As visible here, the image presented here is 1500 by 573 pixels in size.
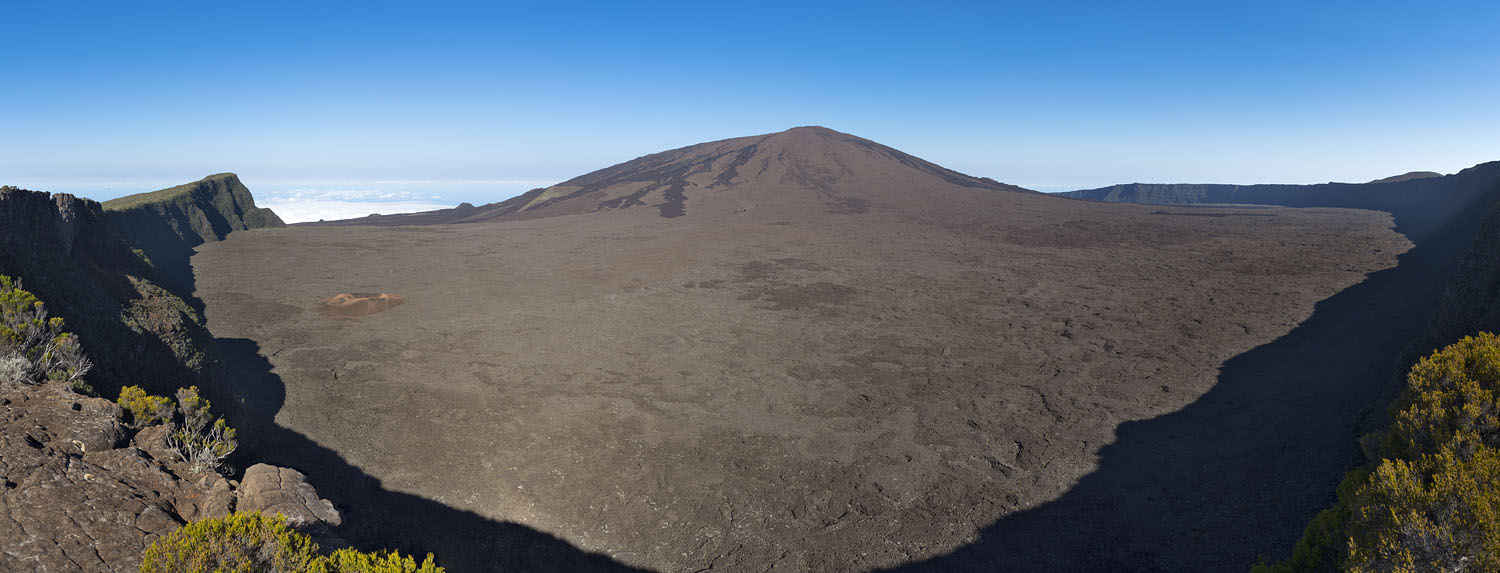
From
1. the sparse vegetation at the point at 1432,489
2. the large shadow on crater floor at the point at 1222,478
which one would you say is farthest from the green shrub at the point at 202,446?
the sparse vegetation at the point at 1432,489

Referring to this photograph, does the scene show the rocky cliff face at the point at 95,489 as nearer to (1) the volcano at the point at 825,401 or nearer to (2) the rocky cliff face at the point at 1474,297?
(1) the volcano at the point at 825,401

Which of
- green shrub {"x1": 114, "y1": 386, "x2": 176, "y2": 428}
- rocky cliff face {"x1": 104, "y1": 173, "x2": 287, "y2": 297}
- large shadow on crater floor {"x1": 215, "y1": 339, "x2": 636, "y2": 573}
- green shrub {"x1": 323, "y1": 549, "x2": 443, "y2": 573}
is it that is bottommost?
large shadow on crater floor {"x1": 215, "y1": 339, "x2": 636, "y2": 573}

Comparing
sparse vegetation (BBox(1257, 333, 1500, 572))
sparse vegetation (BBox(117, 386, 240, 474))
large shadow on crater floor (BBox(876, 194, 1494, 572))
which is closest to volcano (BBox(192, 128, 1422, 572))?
large shadow on crater floor (BBox(876, 194, 1494, 572))

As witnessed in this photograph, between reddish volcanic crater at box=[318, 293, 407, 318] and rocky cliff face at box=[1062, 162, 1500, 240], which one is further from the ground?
rocky cliff face at box=[1062, 162, 1500, 240]

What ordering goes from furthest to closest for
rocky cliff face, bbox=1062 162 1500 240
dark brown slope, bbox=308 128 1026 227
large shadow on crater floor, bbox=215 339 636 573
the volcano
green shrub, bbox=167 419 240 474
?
1. dark brown slope, bbox=308 128 1026 227
2. rocky cliff face, bbox=1062 162 1500 240
3. the volcano
4. large shadow on crater floor, bbox=215 339 636 573
5. green shrub, bbox=167 419 240 474

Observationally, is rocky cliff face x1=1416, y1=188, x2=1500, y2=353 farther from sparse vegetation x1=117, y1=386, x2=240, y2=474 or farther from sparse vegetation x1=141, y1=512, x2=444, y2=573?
sparse vegetation x1=117, y1=386, x2=240, y2=474

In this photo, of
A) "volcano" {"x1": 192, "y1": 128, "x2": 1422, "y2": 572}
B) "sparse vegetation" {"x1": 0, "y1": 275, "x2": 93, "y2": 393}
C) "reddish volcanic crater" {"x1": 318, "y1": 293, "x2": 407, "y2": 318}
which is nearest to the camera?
"sparse vegetation" {"x1": 0, "y1": 275, "x2": 93, "y2": 393}

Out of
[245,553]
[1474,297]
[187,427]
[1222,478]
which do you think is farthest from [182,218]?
[1474,297]
